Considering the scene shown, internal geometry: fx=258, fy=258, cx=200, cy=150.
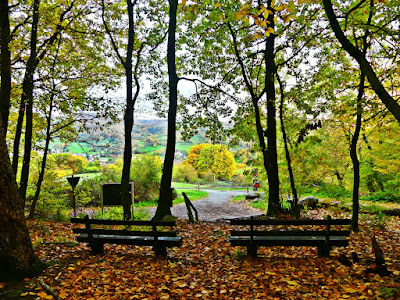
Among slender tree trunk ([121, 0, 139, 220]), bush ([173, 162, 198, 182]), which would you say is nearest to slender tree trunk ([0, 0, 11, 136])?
slender tree trunk ([121, 0, 139, 220])

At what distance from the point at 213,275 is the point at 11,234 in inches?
141

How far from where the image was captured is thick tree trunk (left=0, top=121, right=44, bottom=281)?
4.13m

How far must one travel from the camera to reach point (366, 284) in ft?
13.0

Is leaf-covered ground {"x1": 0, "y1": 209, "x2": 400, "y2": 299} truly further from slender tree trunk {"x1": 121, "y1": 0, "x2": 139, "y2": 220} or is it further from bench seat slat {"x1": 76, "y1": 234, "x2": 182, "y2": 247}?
slender tree trunk {"x1": 121, "y1": 0, "x2": 139, "y2": 220}

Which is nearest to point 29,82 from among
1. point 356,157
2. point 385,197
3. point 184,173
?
point 356,157

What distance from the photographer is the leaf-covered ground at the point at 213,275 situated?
3.96 meters

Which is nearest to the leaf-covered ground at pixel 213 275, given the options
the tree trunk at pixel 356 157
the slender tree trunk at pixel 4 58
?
the tree trunk at pixel 356 157

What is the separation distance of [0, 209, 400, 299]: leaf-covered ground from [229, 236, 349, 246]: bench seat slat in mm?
332

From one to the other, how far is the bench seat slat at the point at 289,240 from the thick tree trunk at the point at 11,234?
386cm

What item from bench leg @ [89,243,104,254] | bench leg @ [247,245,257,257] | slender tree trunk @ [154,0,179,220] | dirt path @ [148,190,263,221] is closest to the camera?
bench leg @ [247,245,257,257]

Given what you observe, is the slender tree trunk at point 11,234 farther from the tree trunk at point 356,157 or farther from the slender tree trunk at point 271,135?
the slender tree trunk at point 271,135

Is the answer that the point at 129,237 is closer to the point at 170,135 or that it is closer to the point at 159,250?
the point at 159,250

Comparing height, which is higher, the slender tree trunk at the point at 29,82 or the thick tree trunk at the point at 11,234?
the slender tree trunk at the point at 29,82

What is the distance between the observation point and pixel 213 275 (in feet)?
16.4
